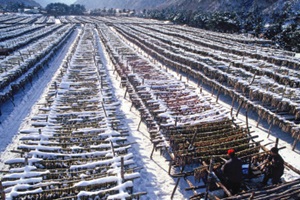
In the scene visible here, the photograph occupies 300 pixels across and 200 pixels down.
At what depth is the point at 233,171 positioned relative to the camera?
334 inches

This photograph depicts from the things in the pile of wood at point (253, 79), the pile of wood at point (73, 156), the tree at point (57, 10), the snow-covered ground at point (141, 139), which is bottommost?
the snow-covered ground at point (141, 139)

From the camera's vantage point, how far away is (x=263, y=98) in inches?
638

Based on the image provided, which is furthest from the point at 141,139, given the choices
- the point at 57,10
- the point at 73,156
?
the point at 57,10

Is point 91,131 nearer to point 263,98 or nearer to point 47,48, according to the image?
point 263,98

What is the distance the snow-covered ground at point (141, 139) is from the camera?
10.5 m

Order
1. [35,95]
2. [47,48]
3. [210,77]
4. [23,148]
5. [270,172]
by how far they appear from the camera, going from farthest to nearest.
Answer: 1. [47,48]
2. [210,77]
3. [35,95]
4. [23,148]
5. [270,172]

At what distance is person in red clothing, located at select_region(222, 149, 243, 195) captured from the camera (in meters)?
8.45

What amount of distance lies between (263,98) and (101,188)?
12.8 meters

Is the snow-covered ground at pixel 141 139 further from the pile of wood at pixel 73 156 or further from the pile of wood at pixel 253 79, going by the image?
the pile of wood at pixel 73 156

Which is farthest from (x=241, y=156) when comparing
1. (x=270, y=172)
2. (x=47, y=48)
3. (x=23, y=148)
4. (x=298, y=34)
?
(x=298, y=34)

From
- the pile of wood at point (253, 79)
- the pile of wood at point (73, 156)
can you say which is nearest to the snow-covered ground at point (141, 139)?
the pile of wood at point (253, 79)

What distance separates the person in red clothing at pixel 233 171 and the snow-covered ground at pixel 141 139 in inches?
81.5

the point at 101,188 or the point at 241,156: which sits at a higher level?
the point at 241,156

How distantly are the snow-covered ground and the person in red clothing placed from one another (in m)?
2.07
